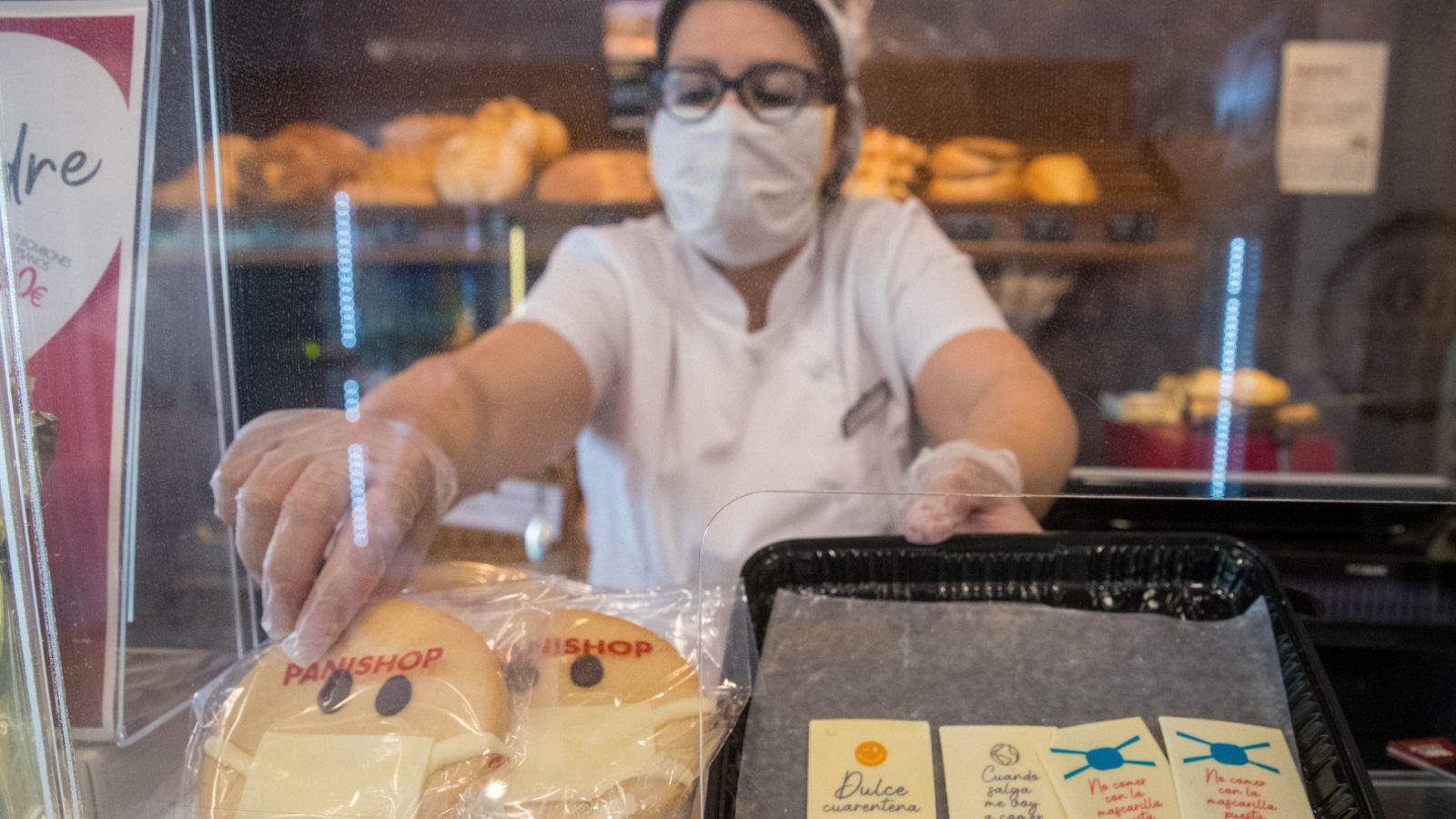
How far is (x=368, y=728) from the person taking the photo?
0.68 meters

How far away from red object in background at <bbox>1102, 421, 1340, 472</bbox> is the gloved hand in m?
0.51

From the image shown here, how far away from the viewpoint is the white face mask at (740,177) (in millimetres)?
687

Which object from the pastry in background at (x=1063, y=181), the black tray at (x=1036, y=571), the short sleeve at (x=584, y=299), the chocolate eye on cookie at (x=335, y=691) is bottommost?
the chocolate eye on cookie at (x=335, y=691)

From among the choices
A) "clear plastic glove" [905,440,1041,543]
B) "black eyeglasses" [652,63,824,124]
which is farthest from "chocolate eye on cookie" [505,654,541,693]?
"black eyeglasses" [652,63,824,124]

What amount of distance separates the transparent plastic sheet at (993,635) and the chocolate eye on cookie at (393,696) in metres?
0.23

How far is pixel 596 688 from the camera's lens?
0.71 meters

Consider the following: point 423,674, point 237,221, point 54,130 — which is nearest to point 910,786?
point 423,674

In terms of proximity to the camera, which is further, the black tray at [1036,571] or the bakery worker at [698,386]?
the black tray at [1036,571]

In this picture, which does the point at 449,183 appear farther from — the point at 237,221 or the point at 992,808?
the point at 992,808

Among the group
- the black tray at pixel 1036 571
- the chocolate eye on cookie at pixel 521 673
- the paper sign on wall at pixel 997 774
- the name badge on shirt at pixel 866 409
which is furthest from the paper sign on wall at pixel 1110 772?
the chocolate eye on cookie at pixel 521 673

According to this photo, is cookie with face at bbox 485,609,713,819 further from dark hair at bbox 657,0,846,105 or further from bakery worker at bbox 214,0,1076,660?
dark hair at bbox 657,0,846,105

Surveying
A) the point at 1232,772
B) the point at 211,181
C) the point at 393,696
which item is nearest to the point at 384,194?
the point at 211,181

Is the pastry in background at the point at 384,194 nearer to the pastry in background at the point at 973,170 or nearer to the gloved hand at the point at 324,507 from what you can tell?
the gloved hand at the point at 324,507

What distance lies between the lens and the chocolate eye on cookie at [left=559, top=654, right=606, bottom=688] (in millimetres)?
718
